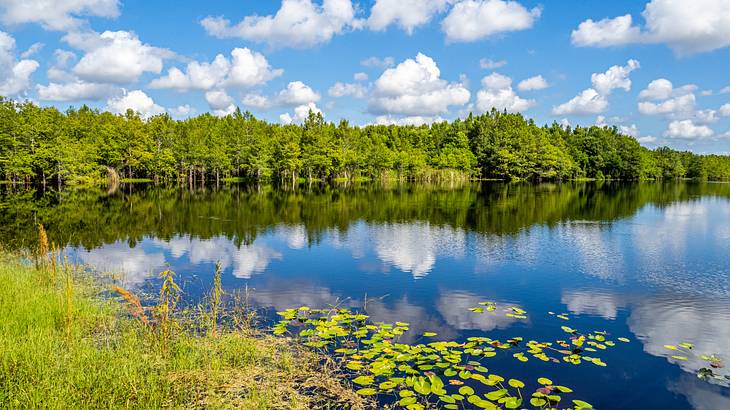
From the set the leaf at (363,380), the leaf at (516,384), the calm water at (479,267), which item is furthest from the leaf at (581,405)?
the leaf at (363,380)

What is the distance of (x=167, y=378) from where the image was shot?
809cm

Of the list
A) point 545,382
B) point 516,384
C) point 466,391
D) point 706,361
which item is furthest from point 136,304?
point 706,361

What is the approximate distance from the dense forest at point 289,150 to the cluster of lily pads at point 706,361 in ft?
236

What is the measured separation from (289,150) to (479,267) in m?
80.6

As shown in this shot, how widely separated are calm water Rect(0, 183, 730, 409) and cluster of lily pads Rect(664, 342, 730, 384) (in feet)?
0.75

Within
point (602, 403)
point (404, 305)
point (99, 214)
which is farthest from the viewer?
point (99, 214)

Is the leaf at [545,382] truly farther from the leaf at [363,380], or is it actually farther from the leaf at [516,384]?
the leaf at [363,380]

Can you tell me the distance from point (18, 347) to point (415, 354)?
25.9 feet

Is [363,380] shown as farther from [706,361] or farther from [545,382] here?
[706,361]

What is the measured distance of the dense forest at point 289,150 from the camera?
66625mm

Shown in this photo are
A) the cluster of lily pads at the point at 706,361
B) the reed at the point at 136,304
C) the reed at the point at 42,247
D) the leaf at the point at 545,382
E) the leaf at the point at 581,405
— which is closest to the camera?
the reed at the point at 136,304

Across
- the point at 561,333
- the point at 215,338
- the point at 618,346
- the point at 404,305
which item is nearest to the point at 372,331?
the point at 404,305

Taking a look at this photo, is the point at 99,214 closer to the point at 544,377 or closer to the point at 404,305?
the point at 404,305

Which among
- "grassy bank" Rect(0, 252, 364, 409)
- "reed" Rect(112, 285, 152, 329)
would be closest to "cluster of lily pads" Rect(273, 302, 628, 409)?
"grassy bank" Rect(0, 252, 364, 409)
